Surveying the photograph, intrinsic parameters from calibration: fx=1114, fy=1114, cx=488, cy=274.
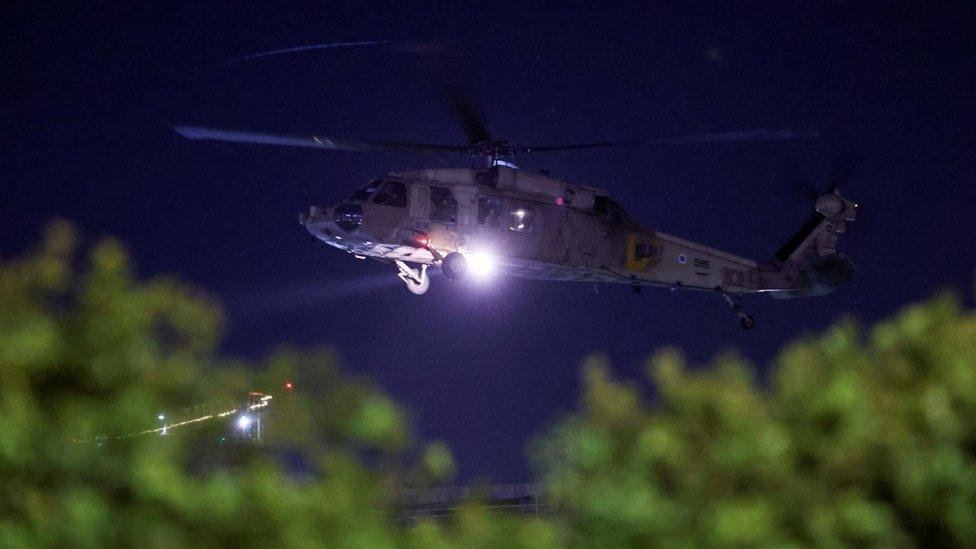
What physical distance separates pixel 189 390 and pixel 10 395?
773 mm

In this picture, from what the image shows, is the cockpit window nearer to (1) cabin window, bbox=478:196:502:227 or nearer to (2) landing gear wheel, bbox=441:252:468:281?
(2) landing gear wheel, bbox=441:252:468:281

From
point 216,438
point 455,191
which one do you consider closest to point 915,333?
point 216,438

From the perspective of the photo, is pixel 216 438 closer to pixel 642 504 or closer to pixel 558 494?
pixel 558 494

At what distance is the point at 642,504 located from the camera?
390cm

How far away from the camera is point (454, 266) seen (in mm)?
17172

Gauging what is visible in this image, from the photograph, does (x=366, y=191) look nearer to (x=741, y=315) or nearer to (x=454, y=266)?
(x=454, y=266)

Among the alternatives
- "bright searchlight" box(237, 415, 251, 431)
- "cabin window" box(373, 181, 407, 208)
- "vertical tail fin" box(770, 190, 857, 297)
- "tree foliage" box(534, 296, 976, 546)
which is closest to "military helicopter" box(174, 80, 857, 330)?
"cabin window" box(373, 181, 407, 208)

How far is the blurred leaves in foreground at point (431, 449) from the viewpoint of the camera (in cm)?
391

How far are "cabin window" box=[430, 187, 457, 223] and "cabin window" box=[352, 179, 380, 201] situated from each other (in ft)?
2.94

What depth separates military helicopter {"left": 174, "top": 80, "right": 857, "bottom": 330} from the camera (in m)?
16.7

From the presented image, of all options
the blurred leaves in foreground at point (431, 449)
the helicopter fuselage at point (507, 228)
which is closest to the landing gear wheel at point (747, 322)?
the helicopter fuselage at point (507, 228)

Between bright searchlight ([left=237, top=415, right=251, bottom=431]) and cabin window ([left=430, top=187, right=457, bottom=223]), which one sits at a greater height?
cabin window ([left=430, top=187, right=457, bottom=223])

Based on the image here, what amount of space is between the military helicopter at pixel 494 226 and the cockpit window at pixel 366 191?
15mm

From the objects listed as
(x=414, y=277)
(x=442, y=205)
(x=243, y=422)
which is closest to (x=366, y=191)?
(x=442, y=205)
